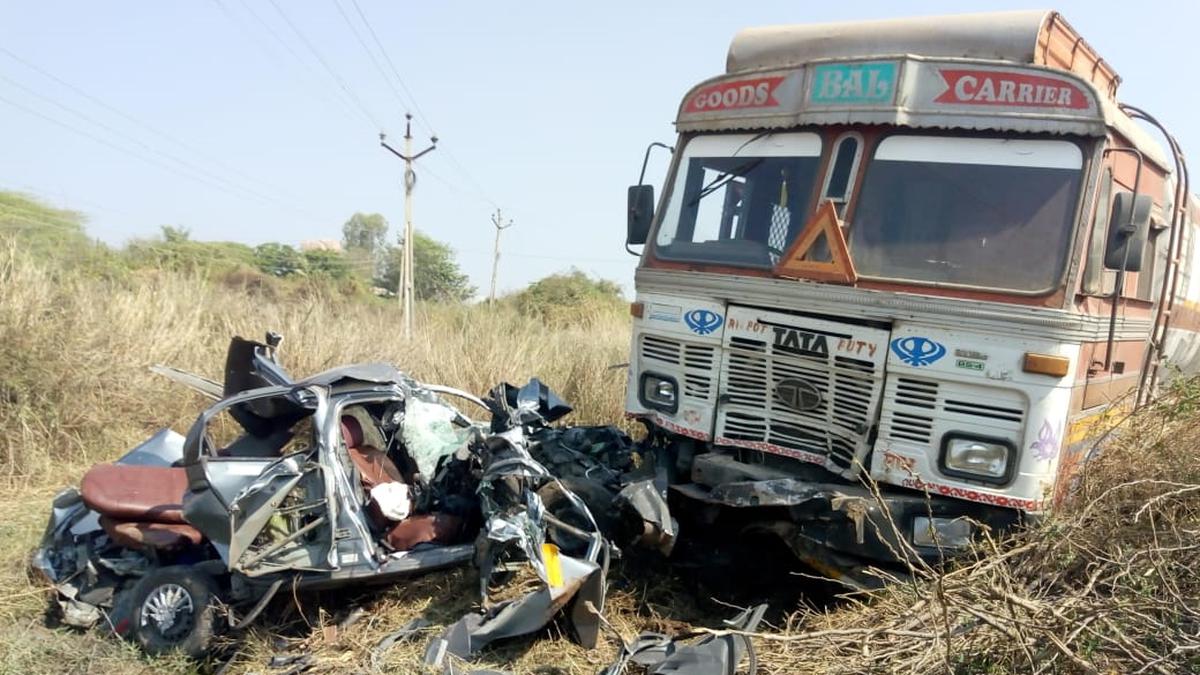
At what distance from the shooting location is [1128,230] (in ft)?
13.3

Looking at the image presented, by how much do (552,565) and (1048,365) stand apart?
2590 mm

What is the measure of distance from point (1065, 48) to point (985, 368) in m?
1.91

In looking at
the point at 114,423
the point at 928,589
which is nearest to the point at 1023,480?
the point at 928,589

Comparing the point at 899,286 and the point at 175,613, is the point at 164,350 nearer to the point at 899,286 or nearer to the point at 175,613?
the point at 175,613

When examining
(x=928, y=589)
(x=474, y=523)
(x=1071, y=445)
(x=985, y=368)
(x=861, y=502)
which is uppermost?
(x=985, y=368)

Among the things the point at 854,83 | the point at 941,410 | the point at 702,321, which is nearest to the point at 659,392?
the point at 702,321

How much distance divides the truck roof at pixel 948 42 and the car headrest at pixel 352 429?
131 inches

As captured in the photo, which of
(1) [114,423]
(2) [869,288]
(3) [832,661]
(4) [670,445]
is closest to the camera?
(3) [832,661]

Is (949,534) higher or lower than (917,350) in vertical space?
lower

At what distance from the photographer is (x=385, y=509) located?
482 cm

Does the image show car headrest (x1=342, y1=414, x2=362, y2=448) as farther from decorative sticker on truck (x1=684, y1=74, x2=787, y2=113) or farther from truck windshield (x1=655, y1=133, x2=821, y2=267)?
decorative sticker on truck (x1=684, y1=74, x2=787, y2=113)

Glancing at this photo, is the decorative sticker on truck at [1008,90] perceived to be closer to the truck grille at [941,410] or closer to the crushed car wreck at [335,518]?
the truck grille at [941,410]

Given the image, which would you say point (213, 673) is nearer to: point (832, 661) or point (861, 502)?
point (832, 661)

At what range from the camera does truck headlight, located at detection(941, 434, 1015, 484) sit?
159 inches
